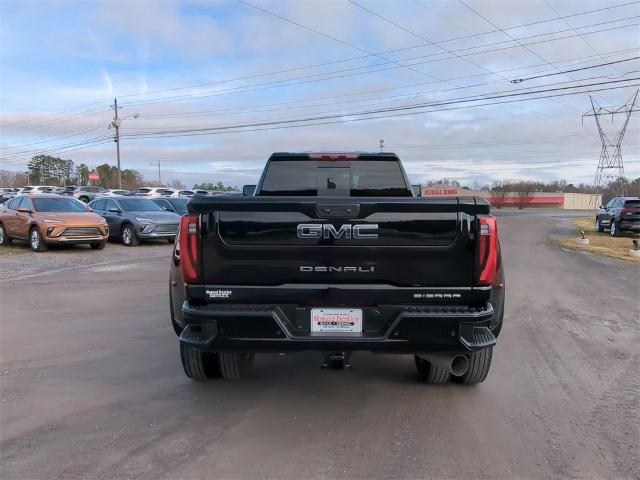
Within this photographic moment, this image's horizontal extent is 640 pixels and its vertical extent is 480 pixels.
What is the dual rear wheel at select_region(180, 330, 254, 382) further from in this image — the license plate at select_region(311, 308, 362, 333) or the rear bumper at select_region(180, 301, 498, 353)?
the license plate at select_region(311, 308, 362, 333)

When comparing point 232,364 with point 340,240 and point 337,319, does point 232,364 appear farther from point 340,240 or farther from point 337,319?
point 340,240

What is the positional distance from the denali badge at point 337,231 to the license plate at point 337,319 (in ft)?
1.69

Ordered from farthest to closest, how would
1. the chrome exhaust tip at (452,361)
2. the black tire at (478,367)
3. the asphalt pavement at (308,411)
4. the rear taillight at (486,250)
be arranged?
the black tire at (478,367)
the chrome exhaust tip at (452,361)
the rear taillight at (486,250)
the asphalt pavement at (308,411)

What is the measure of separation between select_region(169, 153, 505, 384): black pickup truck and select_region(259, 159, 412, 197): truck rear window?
187 centimetres

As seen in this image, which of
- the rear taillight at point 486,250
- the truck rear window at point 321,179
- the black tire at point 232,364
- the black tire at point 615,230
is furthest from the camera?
the black tire at point 615,230

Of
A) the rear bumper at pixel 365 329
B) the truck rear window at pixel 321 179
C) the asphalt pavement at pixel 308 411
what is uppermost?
the truck rear window at pixel 321 179

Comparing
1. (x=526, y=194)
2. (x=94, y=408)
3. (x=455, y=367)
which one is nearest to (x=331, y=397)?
(x=455, y=367)

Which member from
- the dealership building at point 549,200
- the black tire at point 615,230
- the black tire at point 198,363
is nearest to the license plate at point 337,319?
the black tire at point 198,363

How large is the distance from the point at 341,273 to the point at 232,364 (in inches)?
63.5

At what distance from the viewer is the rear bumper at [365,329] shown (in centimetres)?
360

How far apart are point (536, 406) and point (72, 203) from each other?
15011mm

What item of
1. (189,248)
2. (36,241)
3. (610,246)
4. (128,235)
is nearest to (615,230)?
(610,246)

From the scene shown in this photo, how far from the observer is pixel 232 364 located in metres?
4.66

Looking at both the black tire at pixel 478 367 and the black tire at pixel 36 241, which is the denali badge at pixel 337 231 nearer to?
the black tire at pixel 478 367
